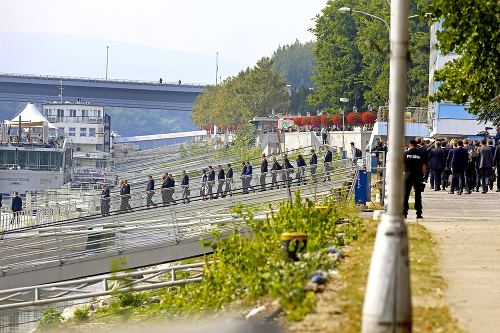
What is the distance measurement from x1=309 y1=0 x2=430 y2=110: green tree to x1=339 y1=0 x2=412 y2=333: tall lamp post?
58.6 metres

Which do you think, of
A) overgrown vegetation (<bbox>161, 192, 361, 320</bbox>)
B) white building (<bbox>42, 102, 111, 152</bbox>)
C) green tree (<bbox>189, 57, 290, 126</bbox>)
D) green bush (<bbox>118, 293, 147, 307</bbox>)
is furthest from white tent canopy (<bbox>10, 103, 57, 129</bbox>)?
overgrown vegetation (<bbox>161, 192, 361, 320</bbox>)

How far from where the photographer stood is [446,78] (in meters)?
16.6

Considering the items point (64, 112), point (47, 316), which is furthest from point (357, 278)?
point (64, 112)

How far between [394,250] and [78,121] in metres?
96.2

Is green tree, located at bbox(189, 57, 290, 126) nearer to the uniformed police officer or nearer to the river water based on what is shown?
the river water

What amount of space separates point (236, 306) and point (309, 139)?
192 ft

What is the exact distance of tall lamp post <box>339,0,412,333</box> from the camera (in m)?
6.77

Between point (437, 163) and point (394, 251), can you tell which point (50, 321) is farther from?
point (437, 163)

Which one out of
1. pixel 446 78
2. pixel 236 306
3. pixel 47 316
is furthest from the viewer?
pixel 47 316

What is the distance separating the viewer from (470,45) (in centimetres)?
1531

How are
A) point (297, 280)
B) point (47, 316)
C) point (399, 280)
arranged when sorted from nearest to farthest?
point (399, 280)
point (297, 280)
point (47, 316)

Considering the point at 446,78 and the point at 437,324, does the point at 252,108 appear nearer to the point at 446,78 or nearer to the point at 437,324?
the point at 446,78

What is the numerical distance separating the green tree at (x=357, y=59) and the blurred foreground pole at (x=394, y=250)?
5865cm

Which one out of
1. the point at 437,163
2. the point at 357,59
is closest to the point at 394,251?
the point at 437,163
